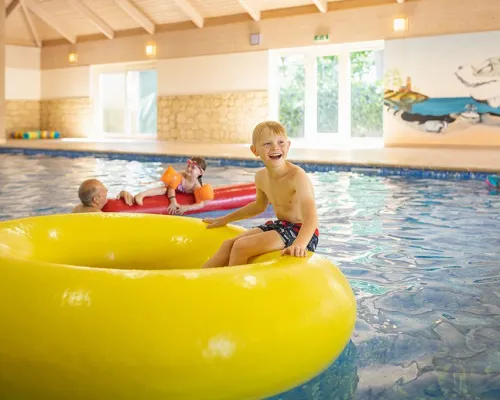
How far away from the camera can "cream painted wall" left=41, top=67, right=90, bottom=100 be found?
18750 millimetres

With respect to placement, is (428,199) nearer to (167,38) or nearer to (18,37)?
(167,38)

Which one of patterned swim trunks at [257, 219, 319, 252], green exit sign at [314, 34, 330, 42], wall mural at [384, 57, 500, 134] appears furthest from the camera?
green exit sign at [314, 34, 330, 42]

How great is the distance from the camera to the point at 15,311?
1818mm

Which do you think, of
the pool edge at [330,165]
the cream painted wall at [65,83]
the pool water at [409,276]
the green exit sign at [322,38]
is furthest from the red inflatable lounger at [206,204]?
the cream painted wall at [65,83]

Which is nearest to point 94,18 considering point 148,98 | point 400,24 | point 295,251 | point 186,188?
point 148,98

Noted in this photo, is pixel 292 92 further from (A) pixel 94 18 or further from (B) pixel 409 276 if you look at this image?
(B) pixel 409 276

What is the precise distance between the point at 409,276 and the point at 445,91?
32.6ft

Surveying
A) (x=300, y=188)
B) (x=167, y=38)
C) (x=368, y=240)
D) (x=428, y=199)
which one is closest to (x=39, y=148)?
(x=167, y=38)

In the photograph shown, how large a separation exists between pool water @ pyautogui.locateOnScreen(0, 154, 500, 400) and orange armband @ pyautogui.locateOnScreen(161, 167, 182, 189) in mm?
640

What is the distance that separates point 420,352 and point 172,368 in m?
0.96

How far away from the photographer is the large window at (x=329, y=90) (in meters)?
13.9

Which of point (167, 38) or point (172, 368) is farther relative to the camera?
point (167, 38)

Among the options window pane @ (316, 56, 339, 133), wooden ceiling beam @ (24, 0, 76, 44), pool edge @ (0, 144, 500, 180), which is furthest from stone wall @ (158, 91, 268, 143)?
pool edge @ (0, 144, 500, 180)

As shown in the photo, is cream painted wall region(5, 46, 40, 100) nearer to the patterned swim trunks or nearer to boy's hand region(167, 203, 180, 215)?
boy's hand region(167, 203, 180, 215)
